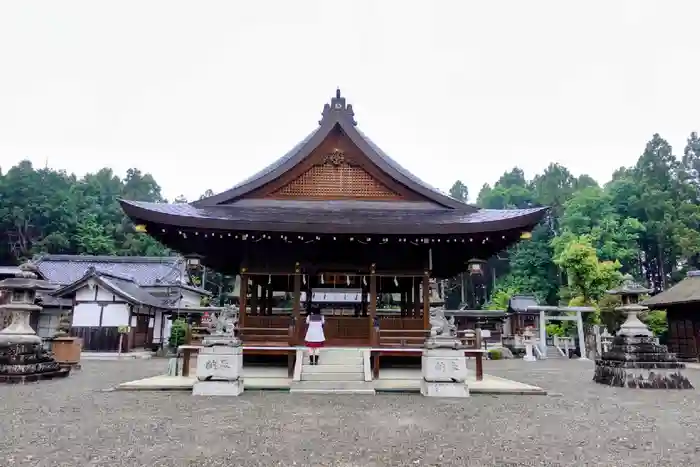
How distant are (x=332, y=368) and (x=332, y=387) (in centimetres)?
88

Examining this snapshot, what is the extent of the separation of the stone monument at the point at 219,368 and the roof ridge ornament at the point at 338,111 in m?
7.57

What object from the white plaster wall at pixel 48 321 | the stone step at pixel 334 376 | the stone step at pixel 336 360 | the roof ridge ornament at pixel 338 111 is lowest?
the stone step at pixel 334 376

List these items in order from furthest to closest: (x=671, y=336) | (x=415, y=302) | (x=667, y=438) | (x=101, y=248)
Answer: (x=101, y=248), (x=671, y=336), (x=415, y=302), (x=667, y=438)

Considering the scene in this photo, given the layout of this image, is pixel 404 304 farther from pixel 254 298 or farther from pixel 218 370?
pixel 218 370

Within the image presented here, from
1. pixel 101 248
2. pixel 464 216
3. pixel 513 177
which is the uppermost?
pixel 513 177

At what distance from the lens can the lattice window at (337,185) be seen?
1502 cm

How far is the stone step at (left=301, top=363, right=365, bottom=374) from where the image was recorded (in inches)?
479

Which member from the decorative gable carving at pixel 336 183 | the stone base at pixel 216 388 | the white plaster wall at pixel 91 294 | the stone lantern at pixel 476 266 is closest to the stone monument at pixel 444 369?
the stone lantern at pixel 476 266

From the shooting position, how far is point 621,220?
51.9 metres

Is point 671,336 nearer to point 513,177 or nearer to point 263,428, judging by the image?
point 263,428

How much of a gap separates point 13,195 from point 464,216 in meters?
59.5

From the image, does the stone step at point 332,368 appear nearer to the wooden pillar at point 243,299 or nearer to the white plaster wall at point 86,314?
the wooden pillar at point 243,299

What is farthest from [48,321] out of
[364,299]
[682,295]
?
[682,295]

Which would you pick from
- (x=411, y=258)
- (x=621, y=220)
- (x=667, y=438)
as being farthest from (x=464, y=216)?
(x=621, y=220)
